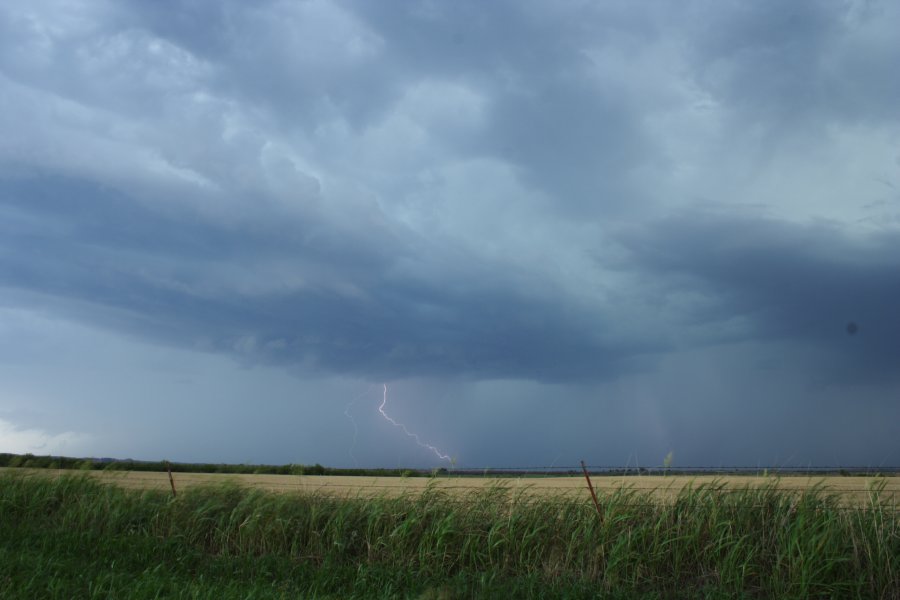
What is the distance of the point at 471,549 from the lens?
11.8 meters

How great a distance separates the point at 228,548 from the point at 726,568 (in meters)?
8.76

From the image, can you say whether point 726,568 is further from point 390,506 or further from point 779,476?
point 390,506

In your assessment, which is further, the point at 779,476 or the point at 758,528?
the point at 779,476

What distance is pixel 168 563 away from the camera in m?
12.0

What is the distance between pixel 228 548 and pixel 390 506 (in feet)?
10.4

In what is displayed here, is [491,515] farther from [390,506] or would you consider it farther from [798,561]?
[798,561]

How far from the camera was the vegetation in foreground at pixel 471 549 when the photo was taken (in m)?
10.1

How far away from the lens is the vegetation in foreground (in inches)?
398

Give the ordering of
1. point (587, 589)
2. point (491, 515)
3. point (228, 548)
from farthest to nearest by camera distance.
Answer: point (228, 548) → point (491, 515) → point (587, 589)

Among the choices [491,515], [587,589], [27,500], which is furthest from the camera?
[27,500]

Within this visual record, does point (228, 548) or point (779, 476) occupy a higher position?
point (779, 476)

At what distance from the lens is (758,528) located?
37.9ft

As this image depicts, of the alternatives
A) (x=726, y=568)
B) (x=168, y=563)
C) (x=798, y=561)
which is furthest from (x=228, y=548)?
(x=798, y=561)

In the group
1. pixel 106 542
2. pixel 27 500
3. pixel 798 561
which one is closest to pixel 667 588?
pixel 798 561
